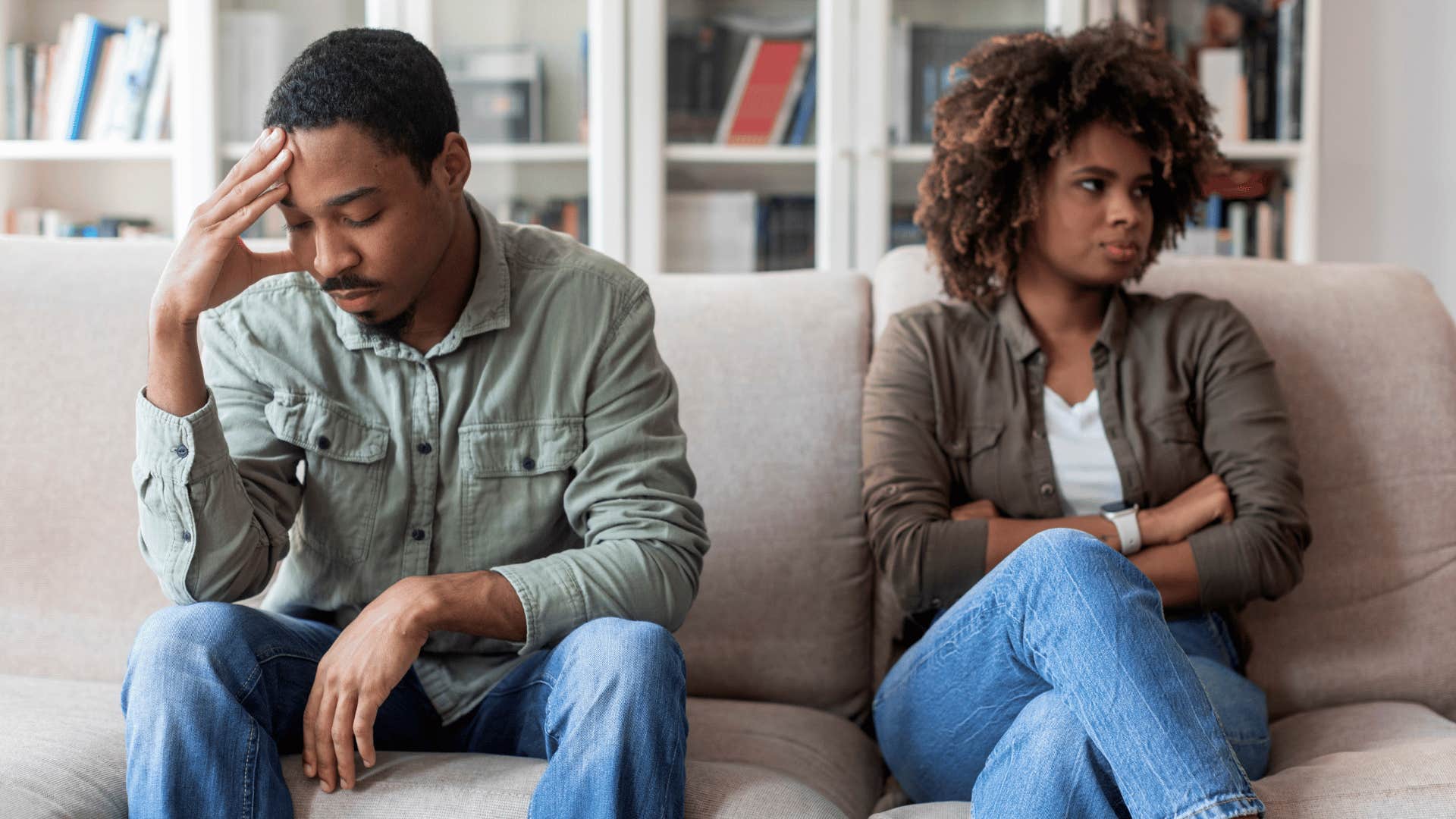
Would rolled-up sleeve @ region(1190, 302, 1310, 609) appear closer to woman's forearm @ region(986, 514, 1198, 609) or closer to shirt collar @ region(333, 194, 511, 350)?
woman's forearm @ region(986, 514, 1198, 609)

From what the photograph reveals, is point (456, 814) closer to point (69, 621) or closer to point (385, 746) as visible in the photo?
point (385, 746)

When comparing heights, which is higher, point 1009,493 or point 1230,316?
point 1230,316

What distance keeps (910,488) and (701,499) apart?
280 millimetres

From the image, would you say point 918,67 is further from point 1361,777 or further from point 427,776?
point 427,776

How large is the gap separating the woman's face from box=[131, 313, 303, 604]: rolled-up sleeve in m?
0.93

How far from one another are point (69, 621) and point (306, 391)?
1.86 feet

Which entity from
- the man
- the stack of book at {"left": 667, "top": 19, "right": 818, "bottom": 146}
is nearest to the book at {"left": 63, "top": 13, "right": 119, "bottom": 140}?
the stack of book at {"left": 667, "top": 19, "right": 818, "bottom": 146}

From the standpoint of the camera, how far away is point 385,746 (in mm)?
1246

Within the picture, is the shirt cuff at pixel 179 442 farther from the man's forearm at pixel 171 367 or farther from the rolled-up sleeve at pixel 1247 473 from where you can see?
the rolled-up sleeve at pixel 1247 473

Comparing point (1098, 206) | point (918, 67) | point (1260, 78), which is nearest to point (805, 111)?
point (918, 67)

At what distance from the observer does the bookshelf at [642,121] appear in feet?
8.93

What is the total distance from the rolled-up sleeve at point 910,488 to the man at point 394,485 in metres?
0.28

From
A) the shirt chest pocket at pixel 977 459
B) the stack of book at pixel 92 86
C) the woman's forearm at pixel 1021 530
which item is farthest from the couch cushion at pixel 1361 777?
the stack of book at pixel 92 86

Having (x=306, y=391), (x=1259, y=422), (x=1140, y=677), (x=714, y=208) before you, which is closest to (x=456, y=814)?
(x=306, y=391)
